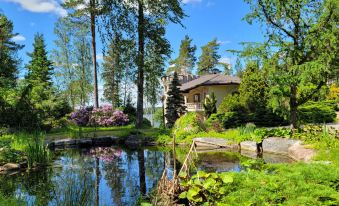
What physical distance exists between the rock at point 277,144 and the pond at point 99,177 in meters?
1.18

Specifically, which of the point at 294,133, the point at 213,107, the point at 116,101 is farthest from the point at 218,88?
the point at 294,133

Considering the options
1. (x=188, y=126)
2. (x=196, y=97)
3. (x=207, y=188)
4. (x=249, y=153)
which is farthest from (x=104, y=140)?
(x=196, y=97)

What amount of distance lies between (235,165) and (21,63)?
3443 centimetres

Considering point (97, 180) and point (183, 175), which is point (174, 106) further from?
point (183, 175)

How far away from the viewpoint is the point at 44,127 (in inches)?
874

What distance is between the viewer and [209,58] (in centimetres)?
6181

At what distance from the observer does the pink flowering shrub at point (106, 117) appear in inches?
1064

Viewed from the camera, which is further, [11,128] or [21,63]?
[21,63]

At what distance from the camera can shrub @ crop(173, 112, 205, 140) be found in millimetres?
18656

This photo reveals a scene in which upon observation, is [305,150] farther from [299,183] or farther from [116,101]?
[116,101]

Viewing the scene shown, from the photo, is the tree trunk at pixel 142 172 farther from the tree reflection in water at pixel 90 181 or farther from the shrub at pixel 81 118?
the shrub at pixel 81 118

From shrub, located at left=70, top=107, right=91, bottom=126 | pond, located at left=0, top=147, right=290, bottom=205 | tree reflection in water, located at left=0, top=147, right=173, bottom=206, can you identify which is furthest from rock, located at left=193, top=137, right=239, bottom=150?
shrub, located at left=70, top=107, right=91, bottom=126

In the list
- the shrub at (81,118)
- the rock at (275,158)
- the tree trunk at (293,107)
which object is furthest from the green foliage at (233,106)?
the rock at (275,158)

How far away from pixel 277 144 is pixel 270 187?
29.8 ft
